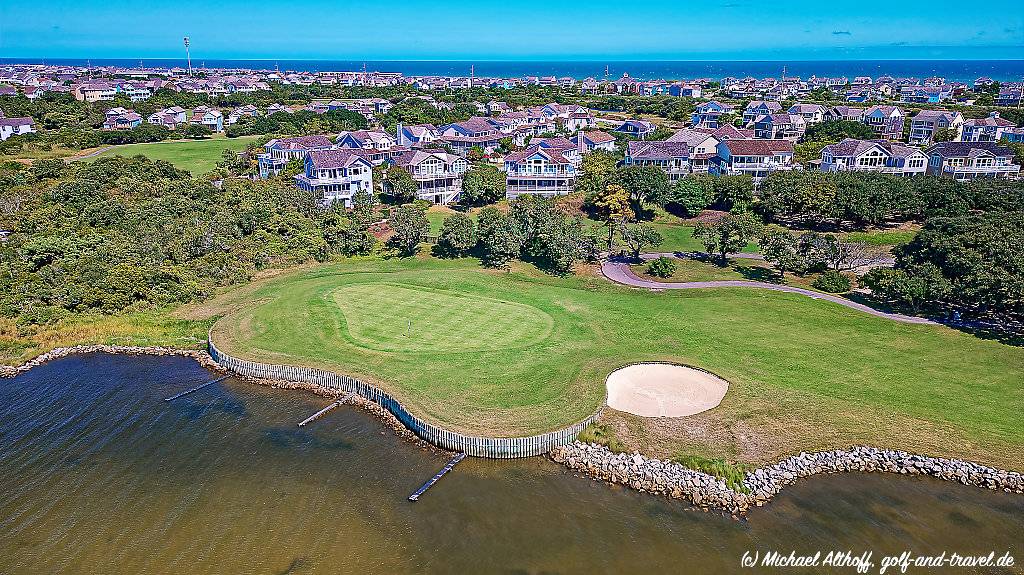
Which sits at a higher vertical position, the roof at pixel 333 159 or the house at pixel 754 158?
the house at pixel 754 158

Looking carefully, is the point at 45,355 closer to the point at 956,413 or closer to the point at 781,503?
the point at 781,503

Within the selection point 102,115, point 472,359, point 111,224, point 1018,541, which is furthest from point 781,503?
point 102,115

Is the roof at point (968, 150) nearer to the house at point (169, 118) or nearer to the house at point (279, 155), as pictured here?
the house at point (279, 155)

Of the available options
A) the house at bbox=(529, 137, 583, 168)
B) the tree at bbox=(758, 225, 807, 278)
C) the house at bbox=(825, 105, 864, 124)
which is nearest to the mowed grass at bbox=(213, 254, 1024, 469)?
the tree at bbox=(758, 225, 807, 278)

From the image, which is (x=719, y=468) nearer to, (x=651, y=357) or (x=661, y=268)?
(x=651, y=357)

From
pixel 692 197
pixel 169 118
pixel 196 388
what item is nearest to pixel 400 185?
pixel 692 197

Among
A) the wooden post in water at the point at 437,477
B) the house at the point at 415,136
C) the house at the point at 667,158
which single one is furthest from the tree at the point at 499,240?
the house at the point at 415,136
